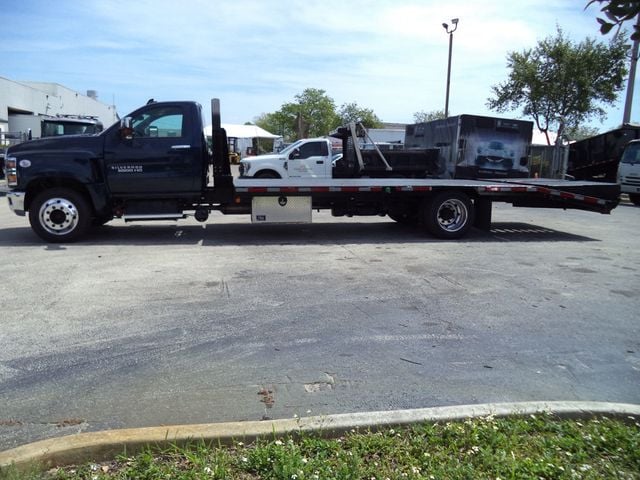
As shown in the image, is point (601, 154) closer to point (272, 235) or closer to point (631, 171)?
point (631, 171)

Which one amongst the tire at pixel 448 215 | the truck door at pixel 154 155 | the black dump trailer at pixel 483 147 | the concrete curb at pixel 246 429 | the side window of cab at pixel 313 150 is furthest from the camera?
the side window of cab at pixel 313 150

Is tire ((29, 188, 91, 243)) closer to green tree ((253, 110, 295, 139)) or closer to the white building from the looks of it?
Answer: the white building

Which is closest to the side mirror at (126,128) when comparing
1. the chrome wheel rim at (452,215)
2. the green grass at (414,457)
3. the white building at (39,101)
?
the chrome wheel rim at (452,215)

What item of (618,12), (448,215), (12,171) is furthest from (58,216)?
(618,12)

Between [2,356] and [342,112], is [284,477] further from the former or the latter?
[342,112]

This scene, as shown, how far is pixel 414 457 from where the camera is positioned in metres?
3.01

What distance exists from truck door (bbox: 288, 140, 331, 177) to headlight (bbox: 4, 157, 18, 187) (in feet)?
33.5

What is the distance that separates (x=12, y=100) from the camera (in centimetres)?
3966

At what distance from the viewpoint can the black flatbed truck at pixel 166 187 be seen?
921cm

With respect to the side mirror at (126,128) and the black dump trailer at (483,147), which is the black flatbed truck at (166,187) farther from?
the black dump trailer at (483,147)

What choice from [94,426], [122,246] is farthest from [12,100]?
[94,426]

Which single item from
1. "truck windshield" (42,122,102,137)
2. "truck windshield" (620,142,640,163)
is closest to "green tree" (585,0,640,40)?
"truck windshield" (42,122,102,137)

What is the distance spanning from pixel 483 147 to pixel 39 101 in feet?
137

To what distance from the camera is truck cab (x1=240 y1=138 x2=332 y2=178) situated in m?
18.4
